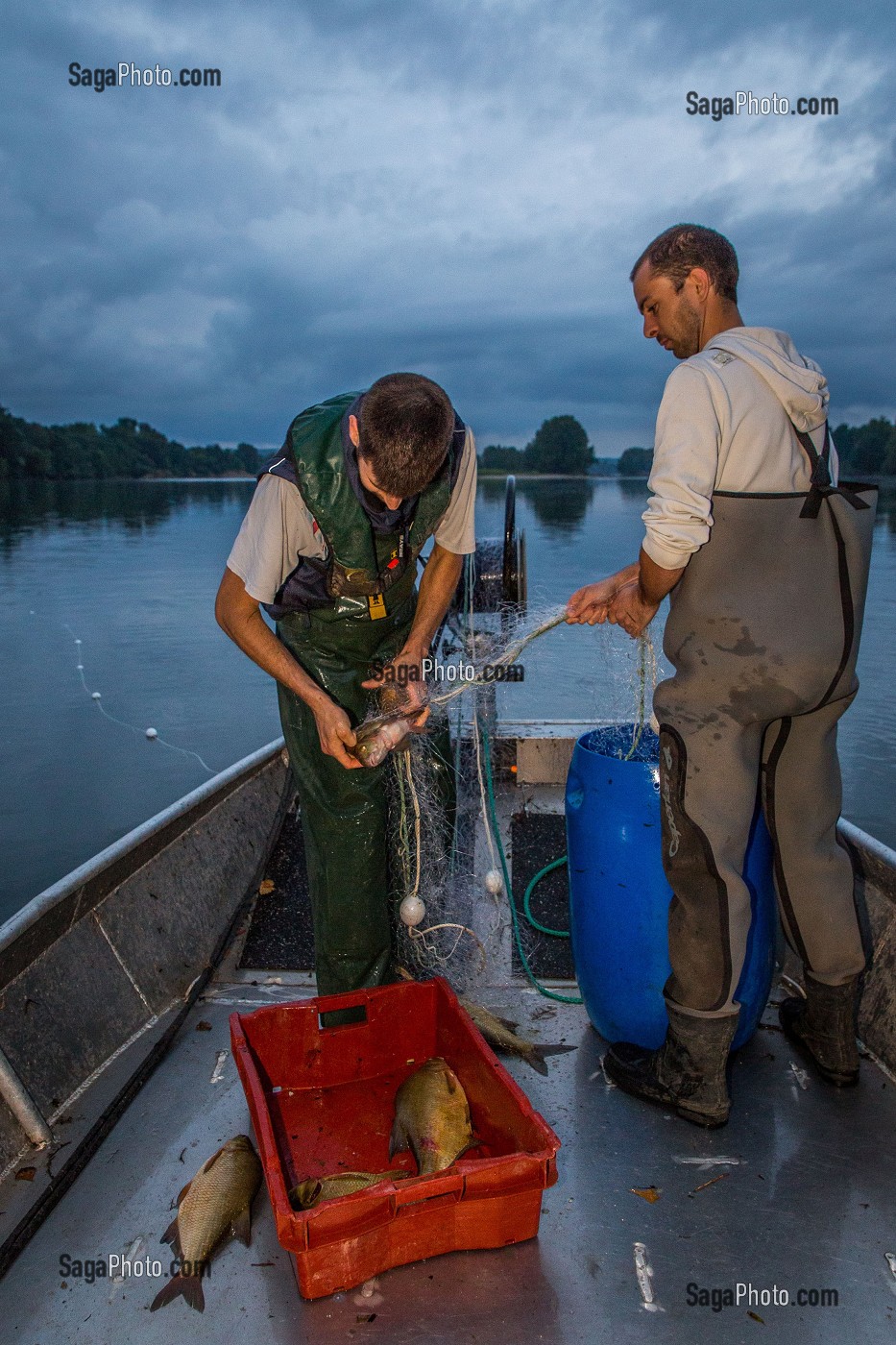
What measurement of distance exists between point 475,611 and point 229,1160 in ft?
8.04

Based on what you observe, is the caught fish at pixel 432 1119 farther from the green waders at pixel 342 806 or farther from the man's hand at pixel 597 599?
the man's hand at pixel 597 599

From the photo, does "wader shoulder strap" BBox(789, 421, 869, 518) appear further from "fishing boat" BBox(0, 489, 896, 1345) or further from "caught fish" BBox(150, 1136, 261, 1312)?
"caught fish" BBox(150, 1136, 261, 1312)

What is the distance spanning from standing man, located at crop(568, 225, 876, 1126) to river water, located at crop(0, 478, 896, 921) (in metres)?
0.69

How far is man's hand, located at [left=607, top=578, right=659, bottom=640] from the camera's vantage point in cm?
235

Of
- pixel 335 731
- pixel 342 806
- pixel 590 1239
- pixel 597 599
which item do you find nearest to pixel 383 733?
pixel 335 731

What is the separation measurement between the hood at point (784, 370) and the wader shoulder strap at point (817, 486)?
4cm

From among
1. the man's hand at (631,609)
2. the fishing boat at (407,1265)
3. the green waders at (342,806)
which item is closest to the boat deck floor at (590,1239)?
the fishing boat at (407,1265)

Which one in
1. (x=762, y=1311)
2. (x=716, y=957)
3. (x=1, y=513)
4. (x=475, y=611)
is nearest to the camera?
(x=762, y=1311)

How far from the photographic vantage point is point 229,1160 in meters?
2.04

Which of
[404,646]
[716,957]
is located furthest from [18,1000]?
[716,957]

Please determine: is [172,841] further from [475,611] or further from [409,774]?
[475,611]

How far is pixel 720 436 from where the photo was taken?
2.01 m

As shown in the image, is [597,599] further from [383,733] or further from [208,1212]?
[208,1212]

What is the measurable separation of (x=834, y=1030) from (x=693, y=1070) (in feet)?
1.49
